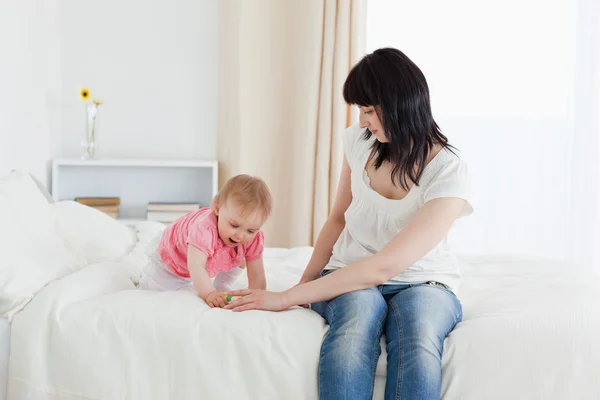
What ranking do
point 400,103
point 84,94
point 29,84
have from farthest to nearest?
point 84,94
point 29,84
point 400,103

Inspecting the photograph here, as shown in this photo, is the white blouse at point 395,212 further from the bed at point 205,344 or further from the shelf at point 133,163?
the shelf at point 133,163

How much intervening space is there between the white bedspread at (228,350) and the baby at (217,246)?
0.33ft

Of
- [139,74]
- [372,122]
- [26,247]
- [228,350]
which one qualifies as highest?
[139,74]

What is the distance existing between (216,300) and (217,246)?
8.1 inches

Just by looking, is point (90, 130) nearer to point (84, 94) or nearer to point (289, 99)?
point (84, 94)

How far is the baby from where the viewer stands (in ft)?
5.62

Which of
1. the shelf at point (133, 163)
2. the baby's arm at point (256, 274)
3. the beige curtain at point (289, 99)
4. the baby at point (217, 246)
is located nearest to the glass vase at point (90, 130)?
the shelf at point (133, 163)

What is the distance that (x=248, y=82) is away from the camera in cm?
391

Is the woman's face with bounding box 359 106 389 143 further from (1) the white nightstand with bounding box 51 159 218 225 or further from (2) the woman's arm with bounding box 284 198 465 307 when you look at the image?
(1) the white nightstand with bounding box 51 159 218 225

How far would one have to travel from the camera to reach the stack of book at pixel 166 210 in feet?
12.3

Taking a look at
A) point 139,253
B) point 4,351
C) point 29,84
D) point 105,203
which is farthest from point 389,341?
point 105,203

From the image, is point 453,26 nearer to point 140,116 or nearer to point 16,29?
point 140,116

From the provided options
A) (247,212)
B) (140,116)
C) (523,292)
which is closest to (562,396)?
(523,292)

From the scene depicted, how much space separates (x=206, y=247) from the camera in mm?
1737
